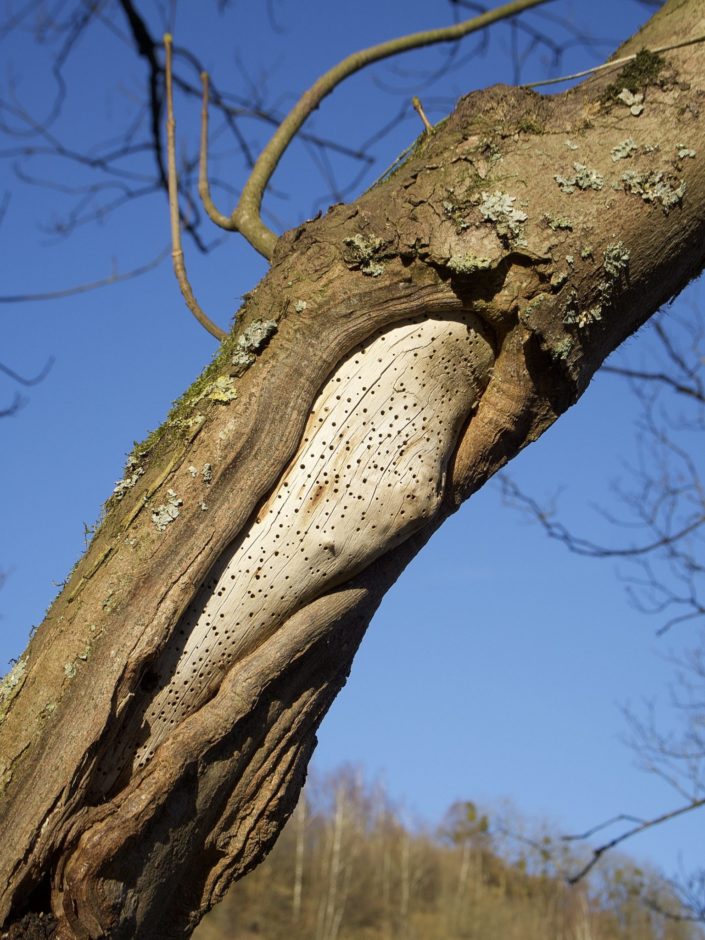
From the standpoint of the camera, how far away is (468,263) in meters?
1.71

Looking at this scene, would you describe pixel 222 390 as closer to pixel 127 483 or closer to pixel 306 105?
pixel 127 483

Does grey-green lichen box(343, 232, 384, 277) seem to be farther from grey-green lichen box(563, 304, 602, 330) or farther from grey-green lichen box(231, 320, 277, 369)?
grey-green lichen box(563, 304, 602, 330)

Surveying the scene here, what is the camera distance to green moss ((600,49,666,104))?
176 centimetres

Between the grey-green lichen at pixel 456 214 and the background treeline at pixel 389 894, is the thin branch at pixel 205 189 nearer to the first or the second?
the grey-green lichen at pixel 456 214

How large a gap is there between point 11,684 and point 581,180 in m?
1.33

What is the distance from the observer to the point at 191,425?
1.72m

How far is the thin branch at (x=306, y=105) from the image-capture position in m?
2.40

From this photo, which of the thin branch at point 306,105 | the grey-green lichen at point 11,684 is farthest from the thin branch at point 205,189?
the grey-green lichen at point 11,684

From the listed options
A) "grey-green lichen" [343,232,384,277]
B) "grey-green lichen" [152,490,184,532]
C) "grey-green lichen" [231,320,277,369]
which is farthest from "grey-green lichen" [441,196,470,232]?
"grey-green lichen" [152,490,184,532]

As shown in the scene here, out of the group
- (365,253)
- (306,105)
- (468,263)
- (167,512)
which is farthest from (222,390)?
(306,105)

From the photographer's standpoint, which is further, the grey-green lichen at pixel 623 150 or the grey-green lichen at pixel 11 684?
the grey-green lichen at pixel 623 150

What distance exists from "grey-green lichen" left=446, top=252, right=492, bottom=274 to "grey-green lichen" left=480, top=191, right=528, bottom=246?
0.18 ft

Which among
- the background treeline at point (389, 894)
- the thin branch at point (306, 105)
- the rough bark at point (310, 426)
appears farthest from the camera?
the background treeline at point (389, 894)

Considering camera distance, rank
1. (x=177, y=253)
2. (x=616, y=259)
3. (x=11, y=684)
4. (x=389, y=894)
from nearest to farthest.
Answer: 1. (x=11, y=684)
2. (x=616, y=259)
3. (x=177, y=253)
4. (x=389, y=894)
